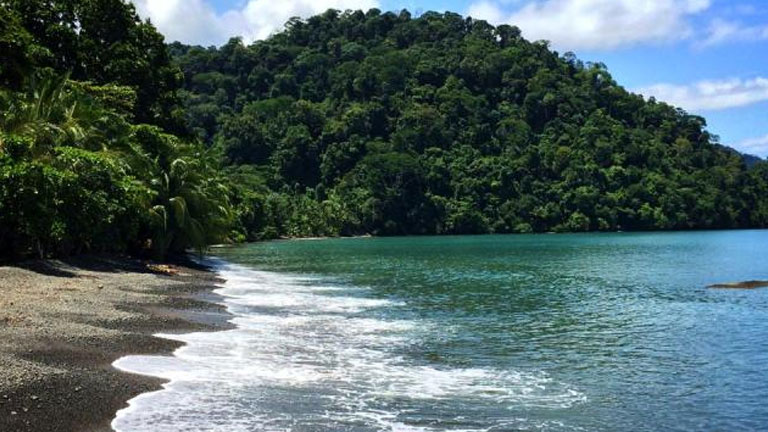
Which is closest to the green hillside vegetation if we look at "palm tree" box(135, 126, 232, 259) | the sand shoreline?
"palm tree" box(135, 126, 232, 259)

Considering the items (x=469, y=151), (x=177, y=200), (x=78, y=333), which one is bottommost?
(x=78, y=333)

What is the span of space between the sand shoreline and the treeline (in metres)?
2.92

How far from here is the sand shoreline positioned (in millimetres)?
11648

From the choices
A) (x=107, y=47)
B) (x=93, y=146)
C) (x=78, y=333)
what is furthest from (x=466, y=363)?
(x=107, y=47)

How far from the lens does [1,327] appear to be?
643 inches

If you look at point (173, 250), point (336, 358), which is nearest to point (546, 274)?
point (173, 250)

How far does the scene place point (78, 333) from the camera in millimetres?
17656

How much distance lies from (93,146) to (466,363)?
95.0 ft

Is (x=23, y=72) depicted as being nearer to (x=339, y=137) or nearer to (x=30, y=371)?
(x=30, y=371)

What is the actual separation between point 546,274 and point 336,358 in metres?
34.7

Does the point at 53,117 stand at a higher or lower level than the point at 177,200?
higher

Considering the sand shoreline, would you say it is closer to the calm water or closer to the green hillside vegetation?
the calm water

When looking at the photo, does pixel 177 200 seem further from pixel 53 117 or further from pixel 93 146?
pixel 53 117

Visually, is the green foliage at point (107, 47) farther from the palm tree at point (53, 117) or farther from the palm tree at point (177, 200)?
the palm tree at point (53, 117)
